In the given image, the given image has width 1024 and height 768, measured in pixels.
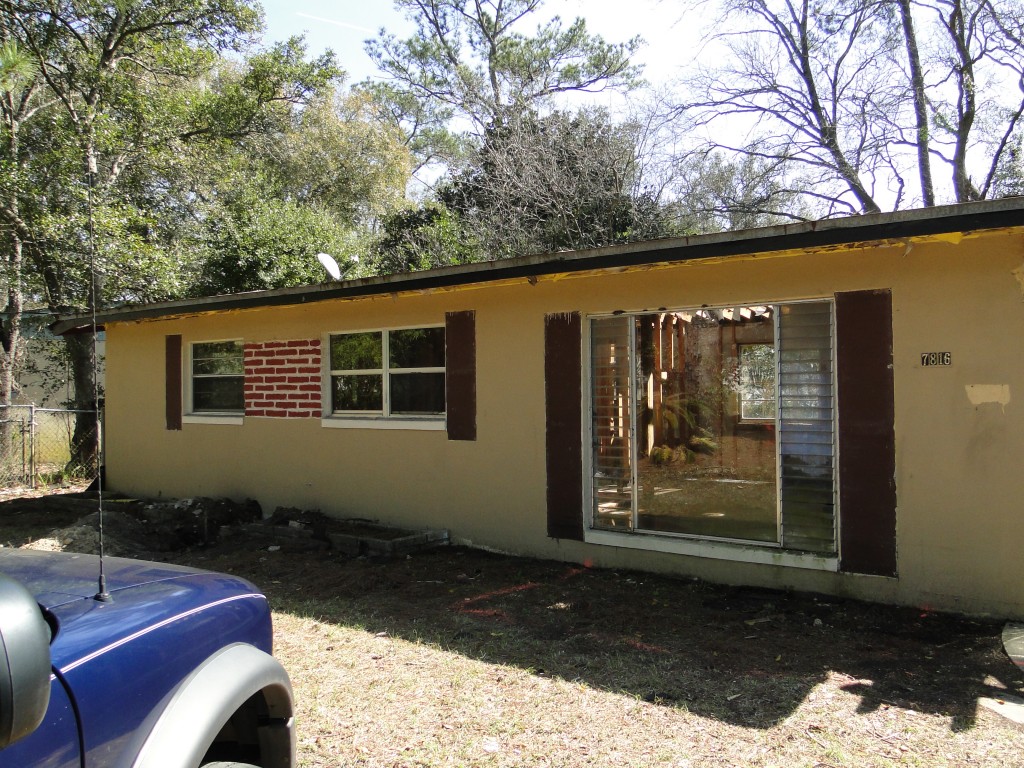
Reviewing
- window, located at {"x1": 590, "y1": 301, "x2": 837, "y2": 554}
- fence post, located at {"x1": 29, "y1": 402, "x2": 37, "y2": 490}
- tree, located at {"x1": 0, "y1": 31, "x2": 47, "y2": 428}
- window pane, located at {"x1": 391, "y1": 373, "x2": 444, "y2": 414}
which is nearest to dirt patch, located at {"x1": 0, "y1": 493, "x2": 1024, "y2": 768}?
window, located at {"x1": 590, "y1": 301, "x2": 837, "y2": 554}

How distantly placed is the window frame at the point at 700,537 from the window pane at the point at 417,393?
6.31ft

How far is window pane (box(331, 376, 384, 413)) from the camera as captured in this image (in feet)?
29.3

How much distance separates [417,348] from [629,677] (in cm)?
491

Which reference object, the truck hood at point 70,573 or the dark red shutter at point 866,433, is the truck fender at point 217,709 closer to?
the truck hood at point 70,573

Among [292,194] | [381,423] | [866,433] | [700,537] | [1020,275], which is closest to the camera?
[1020,275]

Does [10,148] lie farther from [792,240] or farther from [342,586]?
[792,240]

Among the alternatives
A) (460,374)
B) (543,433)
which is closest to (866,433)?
(543,433)

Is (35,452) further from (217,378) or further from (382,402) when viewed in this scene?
(382,402)

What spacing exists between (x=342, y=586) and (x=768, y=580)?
3.68 metres

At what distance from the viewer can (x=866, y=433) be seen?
572 cm

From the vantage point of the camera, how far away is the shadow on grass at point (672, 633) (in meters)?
4.32

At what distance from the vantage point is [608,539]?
22.9 feet

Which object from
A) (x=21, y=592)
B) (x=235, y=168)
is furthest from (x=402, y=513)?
(x=235, y=168)

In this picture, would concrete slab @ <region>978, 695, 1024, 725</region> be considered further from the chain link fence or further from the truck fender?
the chain link fence
